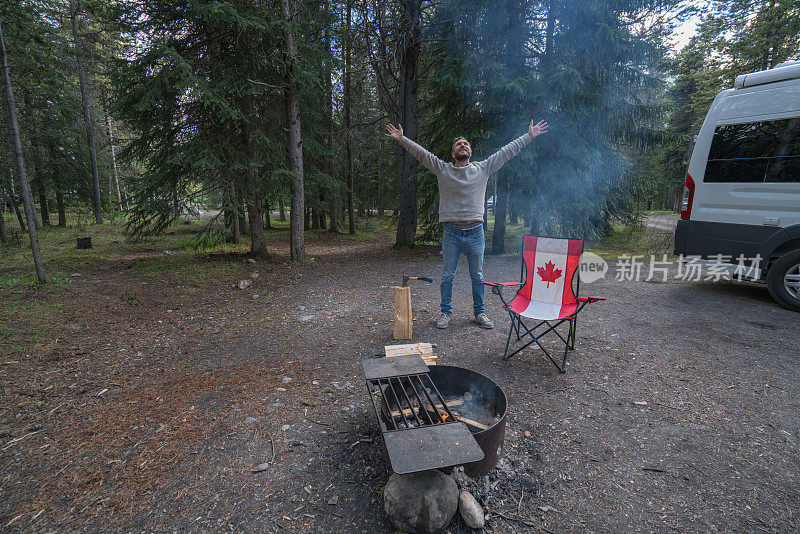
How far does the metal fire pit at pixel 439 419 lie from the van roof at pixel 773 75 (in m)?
5.48

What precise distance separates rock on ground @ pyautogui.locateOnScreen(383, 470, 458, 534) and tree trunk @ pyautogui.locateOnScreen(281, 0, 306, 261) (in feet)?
22.9

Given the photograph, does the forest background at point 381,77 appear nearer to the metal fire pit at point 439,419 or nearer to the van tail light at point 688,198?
the van tail light at point 688,198

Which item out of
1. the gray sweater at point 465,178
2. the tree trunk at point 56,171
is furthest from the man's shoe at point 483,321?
the tree trunk at point 56,171

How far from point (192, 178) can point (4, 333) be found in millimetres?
4549

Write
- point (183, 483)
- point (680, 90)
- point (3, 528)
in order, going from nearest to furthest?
point (3, 528), point (183, 483), point (680, 90)

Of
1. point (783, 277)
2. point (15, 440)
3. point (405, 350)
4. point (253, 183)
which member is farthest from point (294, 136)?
point (783, 277)

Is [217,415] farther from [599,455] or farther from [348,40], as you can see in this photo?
[348,40]

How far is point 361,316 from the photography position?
16.1ft

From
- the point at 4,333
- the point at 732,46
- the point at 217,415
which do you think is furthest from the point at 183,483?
the point at 732,46

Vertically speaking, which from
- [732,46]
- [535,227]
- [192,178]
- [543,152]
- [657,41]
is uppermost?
[732,46]

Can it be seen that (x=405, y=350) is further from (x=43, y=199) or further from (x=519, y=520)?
(x=43, y=199)

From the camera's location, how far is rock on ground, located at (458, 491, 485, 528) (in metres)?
1.75

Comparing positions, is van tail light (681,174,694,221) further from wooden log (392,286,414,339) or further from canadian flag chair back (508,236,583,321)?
wooden log (392,286,414,339)

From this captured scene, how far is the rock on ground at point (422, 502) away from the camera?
1724 millimetres
